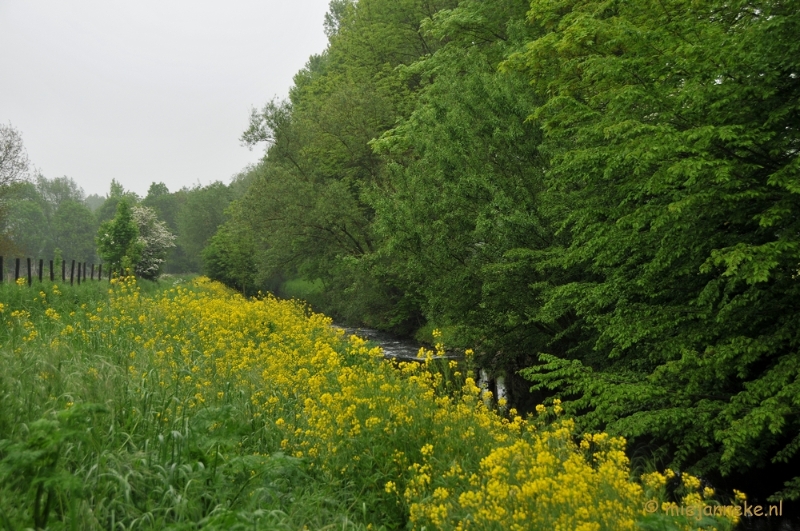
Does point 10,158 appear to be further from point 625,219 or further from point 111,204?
point 111,204

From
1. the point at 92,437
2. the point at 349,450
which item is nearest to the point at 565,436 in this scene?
the point at 349,450

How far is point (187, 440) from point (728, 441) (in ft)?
18.5

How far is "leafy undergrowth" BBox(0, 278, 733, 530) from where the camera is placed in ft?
11.4

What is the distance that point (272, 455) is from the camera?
4.78m

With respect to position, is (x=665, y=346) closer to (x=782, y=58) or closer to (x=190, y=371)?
(x=782, y=58)

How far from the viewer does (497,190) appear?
12.3 metres

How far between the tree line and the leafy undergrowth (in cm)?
246

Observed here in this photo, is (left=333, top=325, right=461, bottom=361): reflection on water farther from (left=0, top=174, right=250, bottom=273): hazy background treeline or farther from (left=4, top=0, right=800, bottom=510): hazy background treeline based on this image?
(left=0, top=174, right=250, bottom=273): hazy background treeline

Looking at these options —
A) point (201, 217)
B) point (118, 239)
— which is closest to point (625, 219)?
point (118, 239)

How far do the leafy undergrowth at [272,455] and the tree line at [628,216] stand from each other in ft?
8.05

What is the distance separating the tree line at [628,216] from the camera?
671 cm

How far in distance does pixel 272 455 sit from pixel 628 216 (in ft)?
18.9

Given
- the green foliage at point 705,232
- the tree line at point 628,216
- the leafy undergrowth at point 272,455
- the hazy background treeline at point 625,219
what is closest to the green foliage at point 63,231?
the hazy background treeline at point 625,219

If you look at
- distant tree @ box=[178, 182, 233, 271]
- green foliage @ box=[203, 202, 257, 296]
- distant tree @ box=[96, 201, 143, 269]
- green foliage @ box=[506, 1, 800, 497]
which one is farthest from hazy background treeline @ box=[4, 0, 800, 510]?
distant tree @ box=[178, 182, 233, 271]
